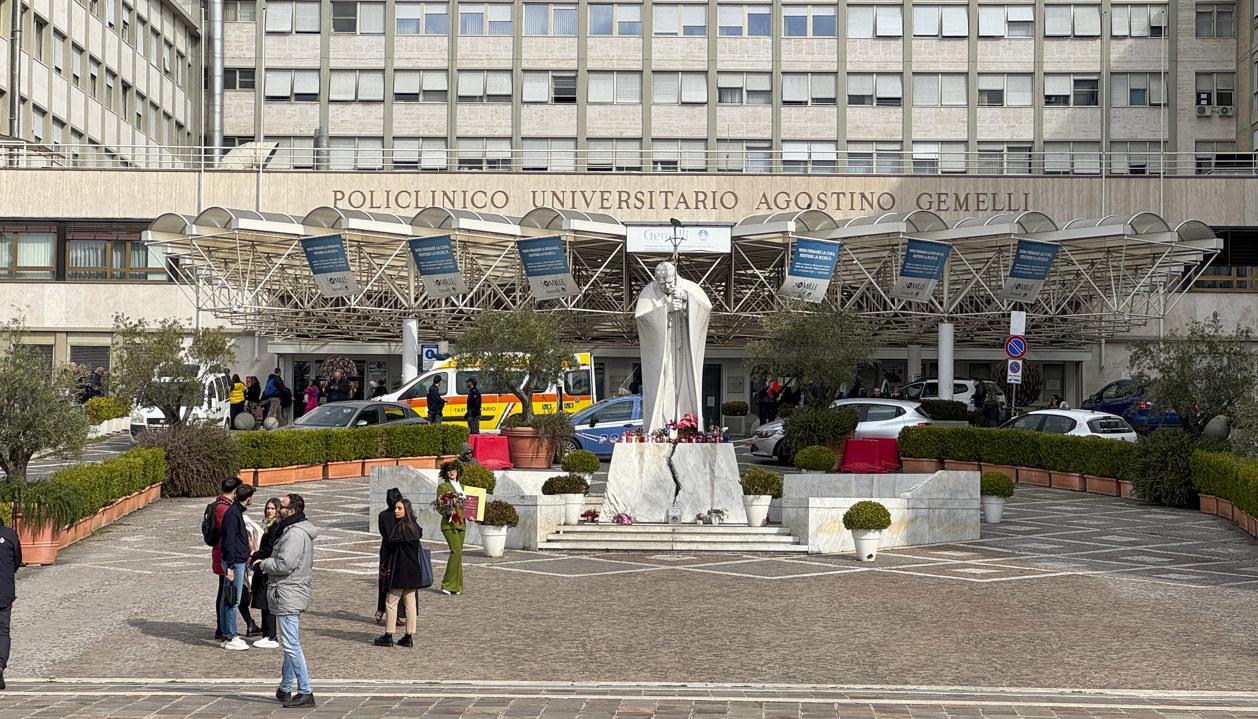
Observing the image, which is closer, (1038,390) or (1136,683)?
(1136,683)

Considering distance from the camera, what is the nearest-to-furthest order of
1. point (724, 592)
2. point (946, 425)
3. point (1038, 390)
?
point (724, 592) → point (946, 425) → point (1038, 390)

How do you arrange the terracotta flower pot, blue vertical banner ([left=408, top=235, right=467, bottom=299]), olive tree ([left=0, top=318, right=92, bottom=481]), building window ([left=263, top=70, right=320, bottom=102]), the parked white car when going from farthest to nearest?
building window ([left=263, top=70, right=320, bottom=102]), blue vertical banner ([left=408, top=235, right=467, bottom=299]), the terracotta flower pot, the parked white car, olive tree ([left=0, top=318, right=92, bottom=481])

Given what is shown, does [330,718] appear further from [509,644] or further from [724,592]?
[724,592]

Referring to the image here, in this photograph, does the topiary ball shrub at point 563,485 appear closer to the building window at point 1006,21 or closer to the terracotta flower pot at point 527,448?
the terracotta flower pot at point 527,448

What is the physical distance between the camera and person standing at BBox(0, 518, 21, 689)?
10.8m

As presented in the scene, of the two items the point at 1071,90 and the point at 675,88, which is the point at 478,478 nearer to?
the point at 675,88

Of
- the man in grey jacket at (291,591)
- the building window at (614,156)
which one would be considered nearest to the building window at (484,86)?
the building window at (614,156)

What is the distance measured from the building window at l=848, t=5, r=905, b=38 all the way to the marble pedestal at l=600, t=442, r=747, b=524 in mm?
39111

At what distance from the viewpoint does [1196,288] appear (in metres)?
47.3

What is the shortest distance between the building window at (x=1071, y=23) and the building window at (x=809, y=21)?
24.9 ft

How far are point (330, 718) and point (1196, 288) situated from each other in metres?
42.3

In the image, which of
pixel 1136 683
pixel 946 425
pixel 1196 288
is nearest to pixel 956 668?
pixel 1136 683

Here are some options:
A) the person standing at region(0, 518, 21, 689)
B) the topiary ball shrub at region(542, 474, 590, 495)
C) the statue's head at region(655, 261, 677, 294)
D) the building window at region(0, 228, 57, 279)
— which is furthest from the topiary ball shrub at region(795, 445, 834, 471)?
the building window at region(0, 228, 57, 279)

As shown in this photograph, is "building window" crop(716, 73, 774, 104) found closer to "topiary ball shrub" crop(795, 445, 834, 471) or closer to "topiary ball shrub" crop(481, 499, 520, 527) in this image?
"topiary ball shrub" crop(795, 445, 834, 471)
